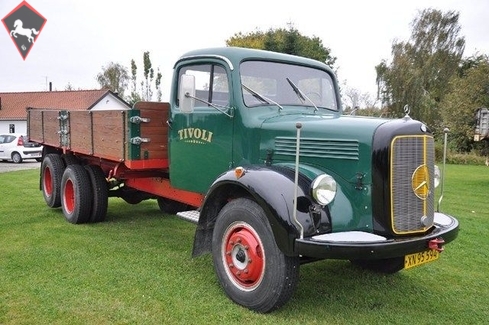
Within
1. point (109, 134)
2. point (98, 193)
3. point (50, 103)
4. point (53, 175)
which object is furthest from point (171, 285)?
point (50, 103)

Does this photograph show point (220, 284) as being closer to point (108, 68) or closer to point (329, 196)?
point (329, 196)

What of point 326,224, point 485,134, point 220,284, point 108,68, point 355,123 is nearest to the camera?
point 326,224

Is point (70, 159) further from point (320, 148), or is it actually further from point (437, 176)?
point (437, 176)

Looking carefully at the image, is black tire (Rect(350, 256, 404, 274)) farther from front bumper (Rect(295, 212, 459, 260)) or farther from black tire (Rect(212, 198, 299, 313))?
black tire (Rect(212, 198, 299, 313))

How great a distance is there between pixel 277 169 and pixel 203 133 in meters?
1.19

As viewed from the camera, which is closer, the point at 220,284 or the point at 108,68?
the point at 220,284

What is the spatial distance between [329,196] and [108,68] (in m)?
53.6

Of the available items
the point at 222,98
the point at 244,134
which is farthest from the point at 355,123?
the point at 222,98

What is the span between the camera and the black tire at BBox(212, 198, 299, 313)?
3.54m

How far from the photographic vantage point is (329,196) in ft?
11.6

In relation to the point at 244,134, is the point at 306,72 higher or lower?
higher

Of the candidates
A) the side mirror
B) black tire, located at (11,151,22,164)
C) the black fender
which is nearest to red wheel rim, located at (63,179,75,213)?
the side mirror

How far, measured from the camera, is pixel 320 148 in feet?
12.7

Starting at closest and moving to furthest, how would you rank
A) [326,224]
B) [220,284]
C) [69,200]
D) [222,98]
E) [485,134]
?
[326,224]
[220,284]
[222,98]
[69,200]
[485,134]
